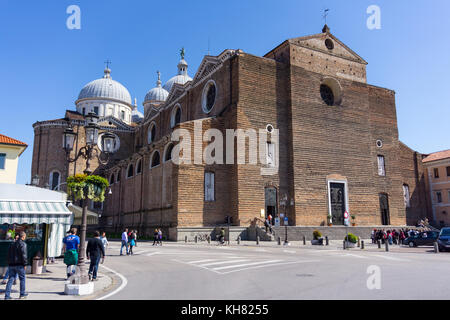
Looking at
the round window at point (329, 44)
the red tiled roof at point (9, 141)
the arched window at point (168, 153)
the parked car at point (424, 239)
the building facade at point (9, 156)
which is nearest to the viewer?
the building facade at point (9, 156)

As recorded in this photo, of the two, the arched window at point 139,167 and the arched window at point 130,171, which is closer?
the arched window at point 139,167

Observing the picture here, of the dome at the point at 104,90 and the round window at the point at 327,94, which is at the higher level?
the dome at the point at 104,90

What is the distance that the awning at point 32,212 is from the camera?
12.3 m

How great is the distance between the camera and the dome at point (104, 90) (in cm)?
6366

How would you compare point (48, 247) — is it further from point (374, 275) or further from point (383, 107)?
point (383, 107)

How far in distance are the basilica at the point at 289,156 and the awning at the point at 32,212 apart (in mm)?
18108

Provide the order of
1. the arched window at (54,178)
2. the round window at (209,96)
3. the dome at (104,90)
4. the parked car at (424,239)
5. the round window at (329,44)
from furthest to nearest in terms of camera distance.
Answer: the dome at (104,90) → the arched window at (54,178) → the round window at (329,44) → the round window at (209,96) → the parked car at (424,239)

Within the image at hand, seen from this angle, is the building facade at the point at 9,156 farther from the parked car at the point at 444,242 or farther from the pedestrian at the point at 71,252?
the parked car at the point at 444,242

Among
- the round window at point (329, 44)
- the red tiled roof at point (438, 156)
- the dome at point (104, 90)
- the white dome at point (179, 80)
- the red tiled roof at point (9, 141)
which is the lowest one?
the red tiled roof at point (9, 141)

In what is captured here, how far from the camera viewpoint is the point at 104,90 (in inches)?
2520

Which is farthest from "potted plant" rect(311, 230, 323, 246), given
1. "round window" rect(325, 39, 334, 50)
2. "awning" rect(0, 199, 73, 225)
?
"round window" rect(325, 39, 334, 50)

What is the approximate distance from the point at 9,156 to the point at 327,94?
3039 centimetres

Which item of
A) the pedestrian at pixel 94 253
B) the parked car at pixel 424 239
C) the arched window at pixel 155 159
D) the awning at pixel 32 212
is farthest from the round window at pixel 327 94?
the pedestrian at pixel 94 253

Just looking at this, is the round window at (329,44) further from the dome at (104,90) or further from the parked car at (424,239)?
the dome at (104,90)
